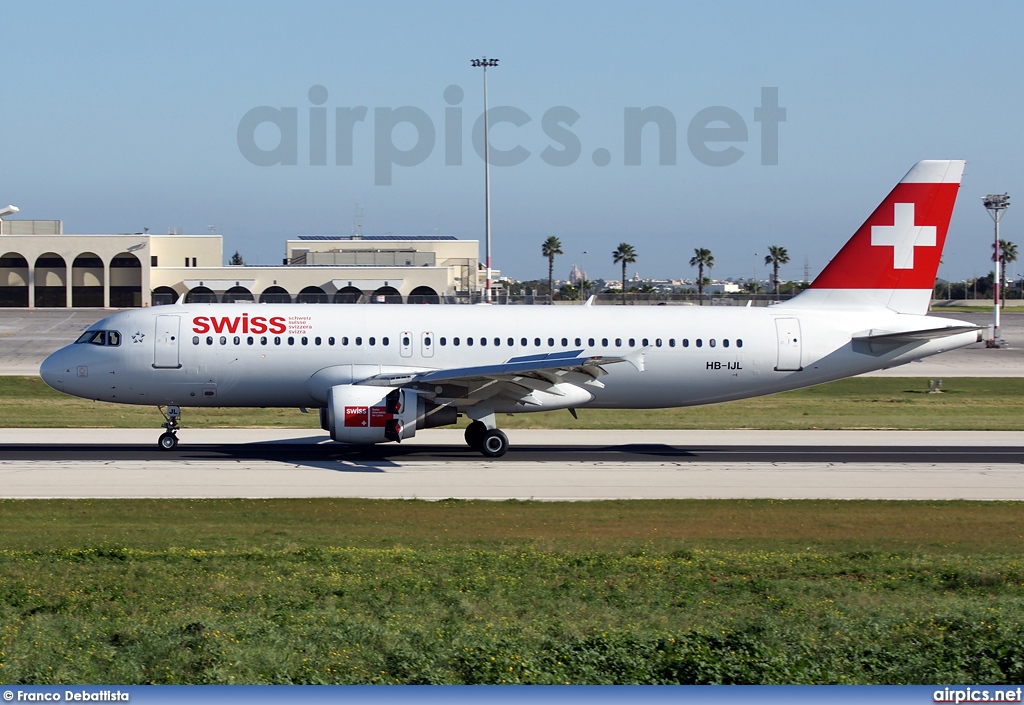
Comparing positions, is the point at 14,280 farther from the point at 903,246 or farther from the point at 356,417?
the point at 903,246

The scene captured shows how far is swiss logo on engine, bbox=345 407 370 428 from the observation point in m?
26.9

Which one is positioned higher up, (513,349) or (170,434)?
(513,349)

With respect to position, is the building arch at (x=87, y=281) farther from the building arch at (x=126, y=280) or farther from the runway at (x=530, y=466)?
the runway at (x=530, y=466)

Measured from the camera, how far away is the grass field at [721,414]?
36.9m

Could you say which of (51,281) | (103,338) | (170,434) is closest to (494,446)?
(170,434)

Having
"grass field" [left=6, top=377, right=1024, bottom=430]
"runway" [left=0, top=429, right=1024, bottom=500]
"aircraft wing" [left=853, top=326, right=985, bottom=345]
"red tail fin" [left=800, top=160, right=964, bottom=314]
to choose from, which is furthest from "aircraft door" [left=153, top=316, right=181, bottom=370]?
"aircraft wing" [left=853, top=326, right=985, bottom=345]

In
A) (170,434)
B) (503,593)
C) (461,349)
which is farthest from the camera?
(461,349)

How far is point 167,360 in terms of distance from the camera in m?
28.9

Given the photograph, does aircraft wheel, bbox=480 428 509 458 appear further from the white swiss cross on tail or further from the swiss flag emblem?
the white swiss cross on tail

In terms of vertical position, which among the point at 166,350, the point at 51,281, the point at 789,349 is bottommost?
the point at 789,349

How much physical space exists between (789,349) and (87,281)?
86012 millimetres

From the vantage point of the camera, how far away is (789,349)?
3086cm

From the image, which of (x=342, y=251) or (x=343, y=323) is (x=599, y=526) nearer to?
(x=343, y=323)

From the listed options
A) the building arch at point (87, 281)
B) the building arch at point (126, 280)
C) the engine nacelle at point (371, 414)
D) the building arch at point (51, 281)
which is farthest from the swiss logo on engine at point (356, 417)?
the building arch at point (51, 281)
